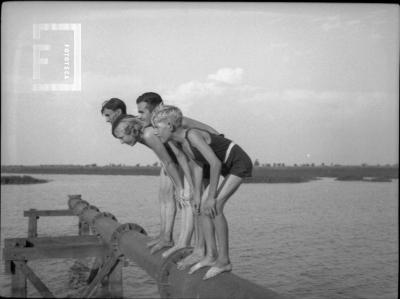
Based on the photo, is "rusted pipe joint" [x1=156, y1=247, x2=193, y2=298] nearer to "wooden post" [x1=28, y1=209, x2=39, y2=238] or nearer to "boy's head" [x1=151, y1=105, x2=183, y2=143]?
"boy's head" [x1=151, y1=105, x2=183, y2=143]

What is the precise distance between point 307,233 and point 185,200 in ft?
57.1

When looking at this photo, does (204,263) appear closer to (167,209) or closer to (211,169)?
(211,169)

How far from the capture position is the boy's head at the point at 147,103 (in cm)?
537

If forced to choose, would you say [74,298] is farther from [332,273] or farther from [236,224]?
[236,224]

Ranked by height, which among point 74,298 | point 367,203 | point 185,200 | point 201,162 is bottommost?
point 367,203

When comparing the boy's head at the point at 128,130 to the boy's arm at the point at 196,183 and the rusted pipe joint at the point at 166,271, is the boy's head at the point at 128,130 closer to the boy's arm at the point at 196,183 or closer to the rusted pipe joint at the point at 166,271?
the boy's arm at the point at 196,183

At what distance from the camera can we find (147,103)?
17.7ft

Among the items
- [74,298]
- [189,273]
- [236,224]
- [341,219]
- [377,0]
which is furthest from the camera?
[341,219]

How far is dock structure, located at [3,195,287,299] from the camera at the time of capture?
4.70m

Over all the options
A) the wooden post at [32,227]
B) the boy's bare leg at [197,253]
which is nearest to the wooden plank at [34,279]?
the boy's bare leg at [197,253]

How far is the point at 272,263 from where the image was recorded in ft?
49.6

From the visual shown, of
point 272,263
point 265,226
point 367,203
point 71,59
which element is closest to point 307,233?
point 265,226

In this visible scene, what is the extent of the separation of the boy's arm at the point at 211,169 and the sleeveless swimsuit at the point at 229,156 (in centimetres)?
13

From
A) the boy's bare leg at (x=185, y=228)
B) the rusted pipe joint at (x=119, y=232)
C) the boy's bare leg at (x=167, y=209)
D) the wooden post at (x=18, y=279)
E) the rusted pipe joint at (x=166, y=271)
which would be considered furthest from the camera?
the wooden post at (x=18, y=279)
